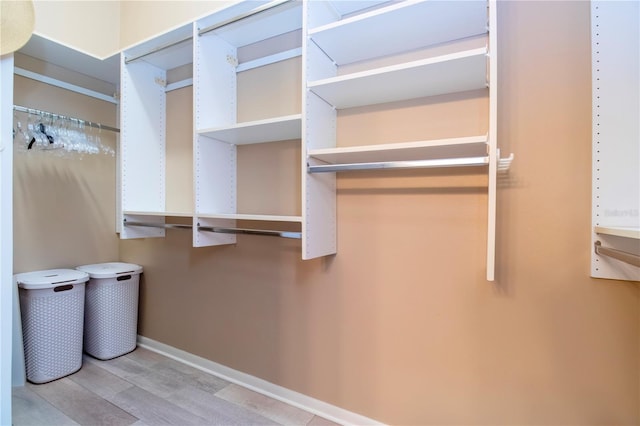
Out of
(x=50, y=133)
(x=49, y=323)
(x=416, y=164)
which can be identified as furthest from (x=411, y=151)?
(x=49, y=323)

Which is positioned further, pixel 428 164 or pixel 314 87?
pixel 314 87

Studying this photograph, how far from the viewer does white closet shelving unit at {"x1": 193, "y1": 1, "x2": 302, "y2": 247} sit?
176 cm

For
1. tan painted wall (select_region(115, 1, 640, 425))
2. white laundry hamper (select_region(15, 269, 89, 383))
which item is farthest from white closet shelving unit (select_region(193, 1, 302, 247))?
white laundry hamper (select_region(15, 269, 89, 383))

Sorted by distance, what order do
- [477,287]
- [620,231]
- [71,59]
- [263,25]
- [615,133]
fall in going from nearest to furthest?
[620,231], [615,133], [477,287], [263,25], [71,59]

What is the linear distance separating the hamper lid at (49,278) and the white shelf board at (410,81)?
214cm

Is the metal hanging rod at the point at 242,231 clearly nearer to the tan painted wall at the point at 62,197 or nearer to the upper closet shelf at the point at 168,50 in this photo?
the tan painted wall at the point at 62,197

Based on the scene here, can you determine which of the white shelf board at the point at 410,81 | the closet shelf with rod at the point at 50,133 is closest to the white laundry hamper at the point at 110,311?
the closet shelf with rod at the point at 50,133

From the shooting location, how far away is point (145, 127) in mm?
2340

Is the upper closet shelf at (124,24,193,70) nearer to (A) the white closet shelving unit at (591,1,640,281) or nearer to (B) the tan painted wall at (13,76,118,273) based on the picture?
(B) the tan painted wall at (13,76,118,273)

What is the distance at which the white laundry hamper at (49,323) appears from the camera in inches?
81.2

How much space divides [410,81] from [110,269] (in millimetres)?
2561

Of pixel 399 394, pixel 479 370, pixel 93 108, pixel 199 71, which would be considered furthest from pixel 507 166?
pixel 93 108

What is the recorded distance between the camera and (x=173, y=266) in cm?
245

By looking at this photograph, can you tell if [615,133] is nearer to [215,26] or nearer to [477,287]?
[477,287]
